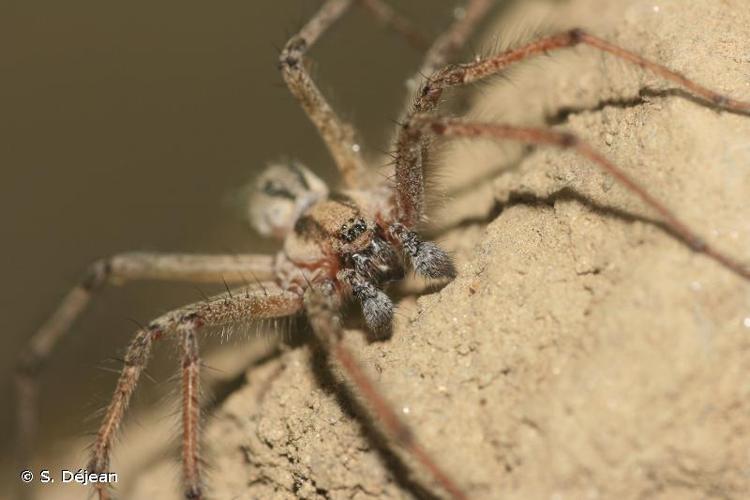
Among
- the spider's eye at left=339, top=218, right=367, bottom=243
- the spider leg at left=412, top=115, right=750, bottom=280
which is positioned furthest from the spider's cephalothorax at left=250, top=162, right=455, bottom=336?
the spider leg at left=412, top=115, right=750, bottom=280

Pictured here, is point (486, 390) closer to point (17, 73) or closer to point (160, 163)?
point (160, 163)

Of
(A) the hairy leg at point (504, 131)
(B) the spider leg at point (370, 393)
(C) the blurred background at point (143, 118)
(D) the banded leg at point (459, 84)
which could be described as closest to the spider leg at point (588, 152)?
(A) the hairy leg at point (504, 131)

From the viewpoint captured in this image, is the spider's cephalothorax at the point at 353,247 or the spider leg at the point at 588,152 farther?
the spider's cephalothorax at the point at 353,247

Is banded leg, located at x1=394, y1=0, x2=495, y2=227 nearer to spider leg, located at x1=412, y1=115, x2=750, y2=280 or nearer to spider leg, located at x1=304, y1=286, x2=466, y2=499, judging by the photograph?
spider leg, located at x1=412, y1=115, x2=750, y2=280

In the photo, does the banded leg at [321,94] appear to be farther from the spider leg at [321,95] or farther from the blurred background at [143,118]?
the blurred background at [143,118]

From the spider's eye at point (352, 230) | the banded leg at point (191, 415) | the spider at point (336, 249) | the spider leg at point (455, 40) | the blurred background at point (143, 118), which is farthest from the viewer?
the blurred background at point (143, 118)

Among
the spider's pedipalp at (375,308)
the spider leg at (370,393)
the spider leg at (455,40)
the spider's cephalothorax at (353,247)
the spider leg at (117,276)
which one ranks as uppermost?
the spider leg at (455,40)

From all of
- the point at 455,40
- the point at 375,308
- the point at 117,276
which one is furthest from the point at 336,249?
the point at 117,276
